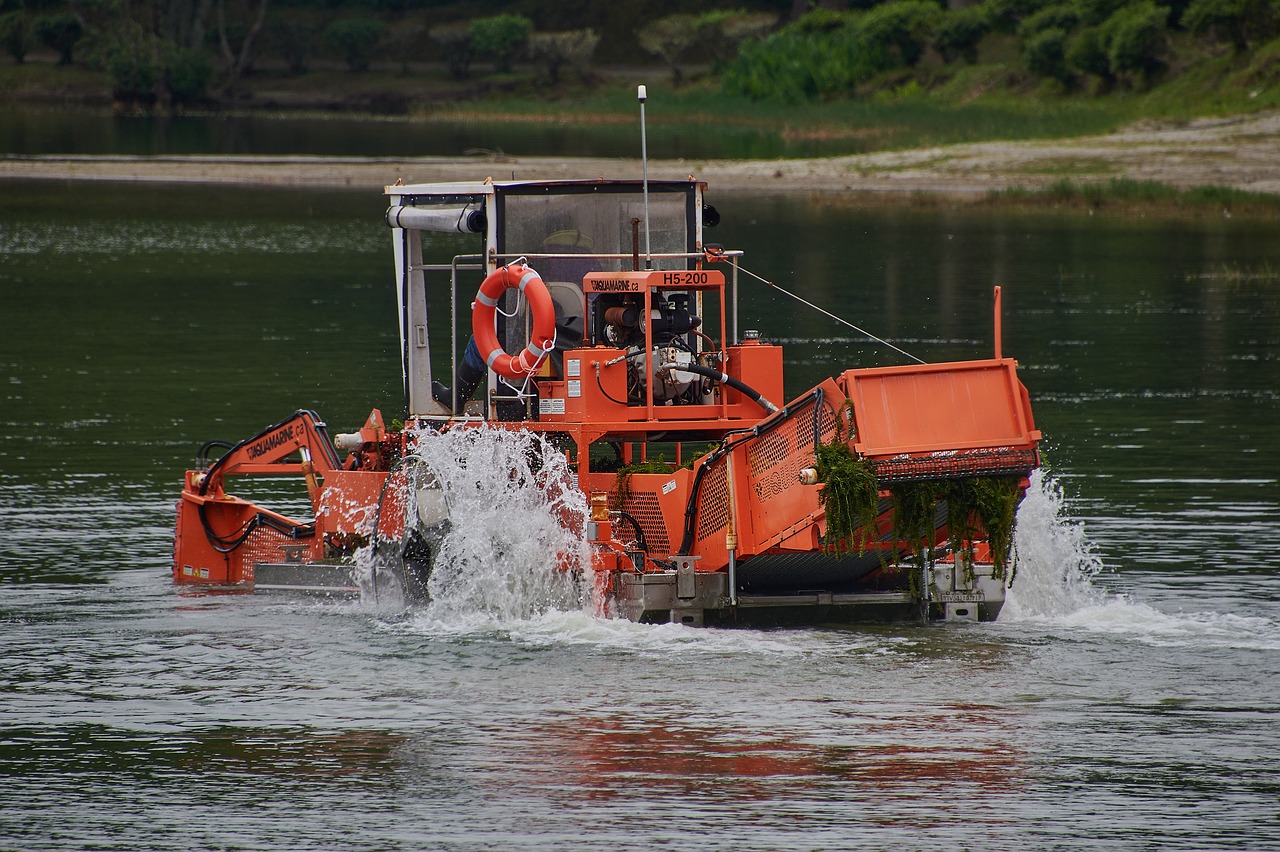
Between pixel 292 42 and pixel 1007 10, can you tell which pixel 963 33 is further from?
pixel 292 42

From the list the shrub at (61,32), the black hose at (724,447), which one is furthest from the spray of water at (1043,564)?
the shrub at (61,32)

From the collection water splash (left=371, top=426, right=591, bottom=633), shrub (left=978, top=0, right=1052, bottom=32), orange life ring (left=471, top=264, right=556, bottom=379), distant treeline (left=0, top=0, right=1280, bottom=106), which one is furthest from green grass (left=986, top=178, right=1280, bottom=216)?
water splash (left=371, top=426, right=591, bottom=633)

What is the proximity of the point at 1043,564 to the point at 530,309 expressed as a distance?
4.12 meters

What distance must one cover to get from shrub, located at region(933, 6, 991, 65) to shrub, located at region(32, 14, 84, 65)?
179 feet

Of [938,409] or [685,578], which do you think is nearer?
[938,409]

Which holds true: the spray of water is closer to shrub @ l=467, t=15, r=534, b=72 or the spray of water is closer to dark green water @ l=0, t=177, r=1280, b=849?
dark green water @ l=0, t=177, r=1280, b=849

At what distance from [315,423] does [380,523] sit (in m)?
1.55

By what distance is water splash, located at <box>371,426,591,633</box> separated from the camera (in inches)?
559

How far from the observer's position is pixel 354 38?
120188 millimetres

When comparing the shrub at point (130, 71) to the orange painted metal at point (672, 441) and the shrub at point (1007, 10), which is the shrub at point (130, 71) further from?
the orange painted metal at point (672, 441)

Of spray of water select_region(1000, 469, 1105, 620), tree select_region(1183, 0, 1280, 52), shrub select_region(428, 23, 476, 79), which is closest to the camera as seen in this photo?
spray of water select_region(1000, 469, 1105, 620)

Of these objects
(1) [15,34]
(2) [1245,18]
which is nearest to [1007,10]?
(2) [1245,18]

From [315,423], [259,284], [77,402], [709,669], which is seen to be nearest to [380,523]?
[315,423]

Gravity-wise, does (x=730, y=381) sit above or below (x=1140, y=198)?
below
